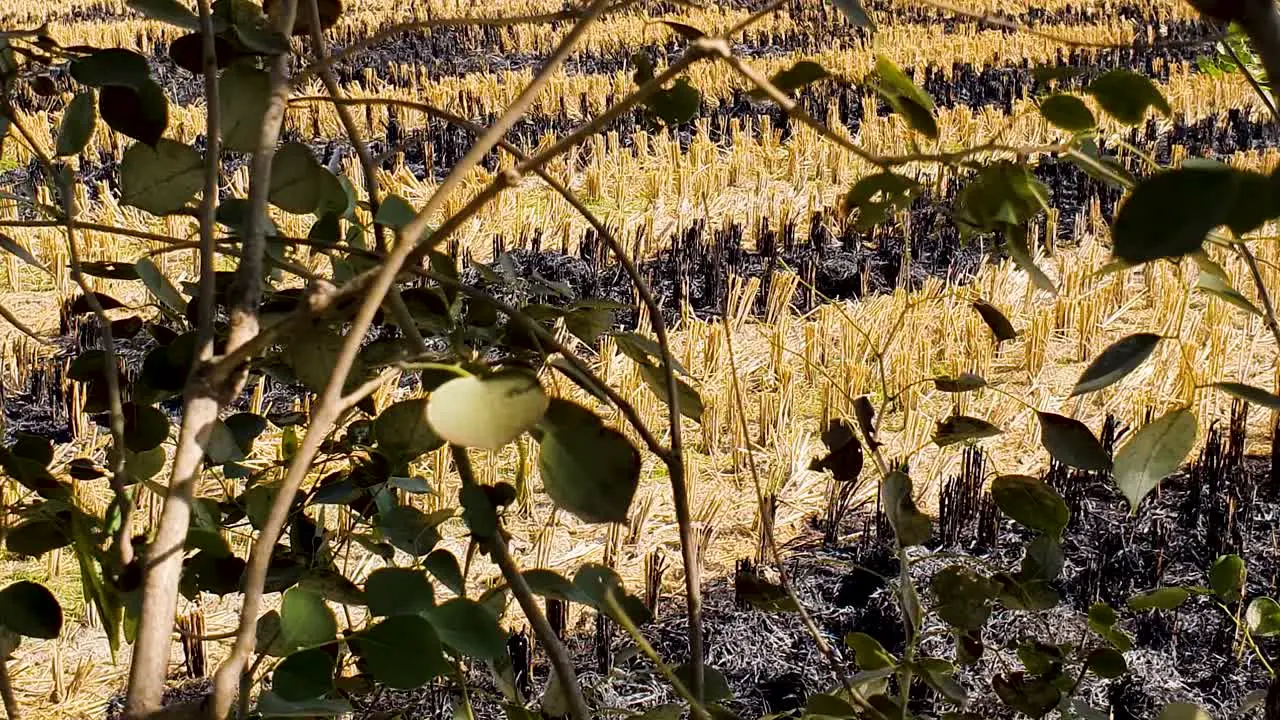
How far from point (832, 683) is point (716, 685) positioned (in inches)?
54.4

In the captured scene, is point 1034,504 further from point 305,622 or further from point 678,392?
point 305,622

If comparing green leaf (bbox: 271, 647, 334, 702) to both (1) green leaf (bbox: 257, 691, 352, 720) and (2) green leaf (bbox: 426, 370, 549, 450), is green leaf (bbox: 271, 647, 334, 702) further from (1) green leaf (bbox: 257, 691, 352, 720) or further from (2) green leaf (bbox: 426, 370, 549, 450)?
(2) green leaf (bbox: 426, 370, 549, 450)

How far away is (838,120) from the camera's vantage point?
788cm

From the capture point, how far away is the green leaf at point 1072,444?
704mm

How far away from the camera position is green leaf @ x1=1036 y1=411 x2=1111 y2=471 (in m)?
0.70

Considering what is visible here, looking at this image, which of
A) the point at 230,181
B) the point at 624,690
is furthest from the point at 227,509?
the point at 230,181

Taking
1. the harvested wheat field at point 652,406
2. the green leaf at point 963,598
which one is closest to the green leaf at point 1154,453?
the harvested wheat field at point 652,406

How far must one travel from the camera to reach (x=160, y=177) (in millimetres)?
622

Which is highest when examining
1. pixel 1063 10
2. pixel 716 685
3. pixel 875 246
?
pixel 1063 10

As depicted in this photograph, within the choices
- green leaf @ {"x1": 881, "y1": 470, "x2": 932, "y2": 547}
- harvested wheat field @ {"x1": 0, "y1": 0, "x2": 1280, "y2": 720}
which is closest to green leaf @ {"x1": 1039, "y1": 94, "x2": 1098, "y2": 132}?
harvested wheat field @ {"x1": 0, "y1": 0, "x2": 1280, "y2": 720}

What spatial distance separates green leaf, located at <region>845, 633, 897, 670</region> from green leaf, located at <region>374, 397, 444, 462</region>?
33 centimetres

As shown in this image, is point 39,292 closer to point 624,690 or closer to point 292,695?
point 624,690

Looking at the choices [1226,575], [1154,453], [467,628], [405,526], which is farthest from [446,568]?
[1226,575]

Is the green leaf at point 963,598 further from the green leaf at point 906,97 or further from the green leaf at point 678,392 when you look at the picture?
the green leaf at point 906,97
